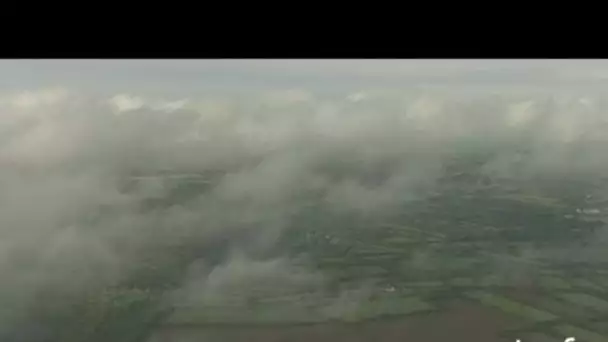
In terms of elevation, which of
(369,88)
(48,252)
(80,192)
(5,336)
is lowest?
(5,336)

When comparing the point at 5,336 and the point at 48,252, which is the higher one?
the point at 48,252

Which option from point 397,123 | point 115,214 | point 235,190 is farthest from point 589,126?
point 115,214

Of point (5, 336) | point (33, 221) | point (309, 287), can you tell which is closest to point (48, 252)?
point (33, 221)

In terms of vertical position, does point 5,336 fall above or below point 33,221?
below

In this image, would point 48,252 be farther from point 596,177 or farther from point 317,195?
point 596,177

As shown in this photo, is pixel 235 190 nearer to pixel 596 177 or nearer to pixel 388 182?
pixel 388 182

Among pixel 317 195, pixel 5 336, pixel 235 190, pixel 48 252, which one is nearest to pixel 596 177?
pixel 317 195

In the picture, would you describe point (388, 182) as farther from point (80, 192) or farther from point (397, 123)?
point (80, 192)
